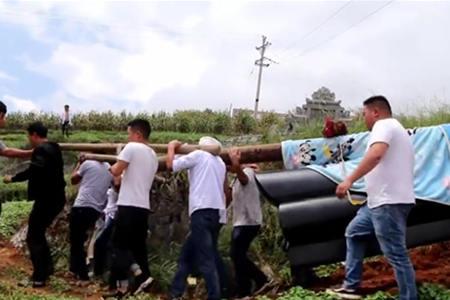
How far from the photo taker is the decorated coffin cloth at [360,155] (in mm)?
6402

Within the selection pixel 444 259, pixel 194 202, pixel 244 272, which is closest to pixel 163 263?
pixel 244 272

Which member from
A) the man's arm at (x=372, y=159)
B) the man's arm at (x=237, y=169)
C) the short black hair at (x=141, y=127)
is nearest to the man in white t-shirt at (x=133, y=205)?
the short black hair at (x=141, y=127)

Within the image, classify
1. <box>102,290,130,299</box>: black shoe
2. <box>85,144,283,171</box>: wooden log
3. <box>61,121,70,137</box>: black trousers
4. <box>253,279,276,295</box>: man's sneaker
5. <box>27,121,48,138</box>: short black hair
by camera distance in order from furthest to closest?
<box>61,121,70,137</box>: black trousers → <box>85,144,283,171</box>: wooden log → <box>27,121,48,138</box>: short black hair → <box>253,279,276,295</box>: man's sneaker → <box>102,290,130,299</box>: black shoe

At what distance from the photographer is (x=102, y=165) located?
7973 millimetres

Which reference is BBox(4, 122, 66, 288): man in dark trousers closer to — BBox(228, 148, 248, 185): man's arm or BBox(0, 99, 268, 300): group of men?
BBox(0, 99, 268, 300): group of men

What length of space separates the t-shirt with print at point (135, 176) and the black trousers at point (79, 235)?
1.37 metres

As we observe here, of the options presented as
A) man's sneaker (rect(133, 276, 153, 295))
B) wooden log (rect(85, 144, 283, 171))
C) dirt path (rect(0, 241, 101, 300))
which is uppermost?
wooden log (rect(85, 144, 283, 171))

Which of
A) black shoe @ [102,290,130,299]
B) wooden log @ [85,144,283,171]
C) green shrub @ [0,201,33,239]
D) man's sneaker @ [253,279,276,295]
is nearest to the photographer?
black shoe @ [102,290,130,299]

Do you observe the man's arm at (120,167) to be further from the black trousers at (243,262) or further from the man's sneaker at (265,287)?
the man's sneaker at (265,287)

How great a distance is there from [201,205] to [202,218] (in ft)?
0.43

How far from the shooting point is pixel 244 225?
6977mm

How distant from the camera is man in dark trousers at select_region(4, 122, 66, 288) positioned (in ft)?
22.9

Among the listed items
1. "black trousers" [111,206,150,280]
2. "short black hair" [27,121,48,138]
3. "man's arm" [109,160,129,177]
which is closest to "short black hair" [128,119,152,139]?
"man's arm" [109,160,129,177]

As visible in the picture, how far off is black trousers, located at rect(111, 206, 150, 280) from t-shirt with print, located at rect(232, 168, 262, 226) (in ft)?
3.47
